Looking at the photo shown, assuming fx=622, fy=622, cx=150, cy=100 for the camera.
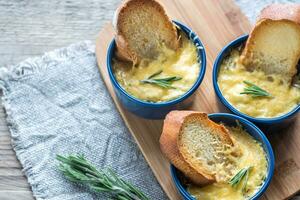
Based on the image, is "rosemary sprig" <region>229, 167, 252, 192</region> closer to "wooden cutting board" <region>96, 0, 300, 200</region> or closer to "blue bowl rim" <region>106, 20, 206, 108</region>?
"wooden cutting board" <region>96, 0, 300, 200</region>

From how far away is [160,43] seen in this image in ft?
7.29

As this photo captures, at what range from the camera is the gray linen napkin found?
2330 mm

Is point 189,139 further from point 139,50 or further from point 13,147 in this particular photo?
point 13,147

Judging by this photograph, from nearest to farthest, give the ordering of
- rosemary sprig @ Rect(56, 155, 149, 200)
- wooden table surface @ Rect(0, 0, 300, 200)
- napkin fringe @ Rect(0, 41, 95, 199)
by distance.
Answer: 1. rosemary sprig @ Rect(56, 155, 149, 200)
2. napkin fringe @ Rect(0, 41, 95, 199)
3. wooden table surface @ Rect(0, 0, 300, 200)

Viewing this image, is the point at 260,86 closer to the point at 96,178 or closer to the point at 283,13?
the point at 283,13

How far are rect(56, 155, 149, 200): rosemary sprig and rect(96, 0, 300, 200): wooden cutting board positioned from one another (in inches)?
4.6

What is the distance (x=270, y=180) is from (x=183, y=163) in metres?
0.30

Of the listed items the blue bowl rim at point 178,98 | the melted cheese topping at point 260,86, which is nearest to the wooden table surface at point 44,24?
the blue bowl rim at point 178,98

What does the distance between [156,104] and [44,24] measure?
0.73 meters

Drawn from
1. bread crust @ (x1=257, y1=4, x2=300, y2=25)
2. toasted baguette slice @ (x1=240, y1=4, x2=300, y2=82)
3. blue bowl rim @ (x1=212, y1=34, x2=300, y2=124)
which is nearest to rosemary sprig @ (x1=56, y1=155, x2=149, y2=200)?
blue bowl rim @ (x1=212, y1=34, x2=300, y2=124)

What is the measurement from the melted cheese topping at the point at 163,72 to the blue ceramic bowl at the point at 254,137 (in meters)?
0.16

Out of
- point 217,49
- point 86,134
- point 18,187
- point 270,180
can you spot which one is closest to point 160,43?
point 217,49

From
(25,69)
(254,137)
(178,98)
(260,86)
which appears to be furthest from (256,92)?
(25,69)

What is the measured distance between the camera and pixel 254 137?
2.11 meters
